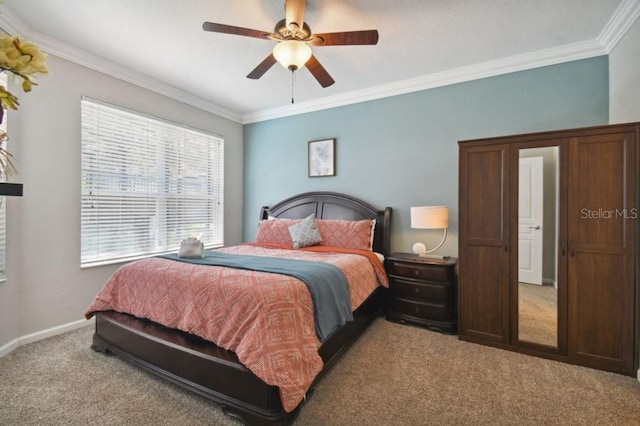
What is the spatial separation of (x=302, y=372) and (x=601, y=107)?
3577 millimetres

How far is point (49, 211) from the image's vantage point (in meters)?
2.75

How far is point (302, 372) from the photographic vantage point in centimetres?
164

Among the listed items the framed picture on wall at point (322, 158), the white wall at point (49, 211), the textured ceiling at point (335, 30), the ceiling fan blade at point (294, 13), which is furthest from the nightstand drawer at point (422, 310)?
the white wall at point (49, 211)

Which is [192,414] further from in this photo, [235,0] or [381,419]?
[235,0]

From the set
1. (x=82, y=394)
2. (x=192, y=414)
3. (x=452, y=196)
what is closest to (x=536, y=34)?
(x=452, y=196)

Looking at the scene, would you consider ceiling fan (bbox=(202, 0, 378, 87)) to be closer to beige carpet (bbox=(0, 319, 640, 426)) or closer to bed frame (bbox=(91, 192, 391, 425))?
bed frame (bbox=(91, 192, 391, 425))

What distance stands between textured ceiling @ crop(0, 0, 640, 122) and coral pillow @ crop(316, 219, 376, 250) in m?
1.79

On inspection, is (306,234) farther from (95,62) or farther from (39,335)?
(95,62)

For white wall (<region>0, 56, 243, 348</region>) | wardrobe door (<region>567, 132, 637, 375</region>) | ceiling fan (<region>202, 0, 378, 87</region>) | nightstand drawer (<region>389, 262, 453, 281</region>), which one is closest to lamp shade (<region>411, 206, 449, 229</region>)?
nightstand drawer (<region>389, 262, 453, 281</region>)

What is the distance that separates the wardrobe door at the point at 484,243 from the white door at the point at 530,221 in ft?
0.36

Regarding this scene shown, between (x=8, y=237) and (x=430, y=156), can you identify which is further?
(x=430, y=156)

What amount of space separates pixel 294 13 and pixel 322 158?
2269mm

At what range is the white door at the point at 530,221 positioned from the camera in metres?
2.48

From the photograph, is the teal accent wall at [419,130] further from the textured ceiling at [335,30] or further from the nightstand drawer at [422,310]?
the nightstand drawer at [422,310]
